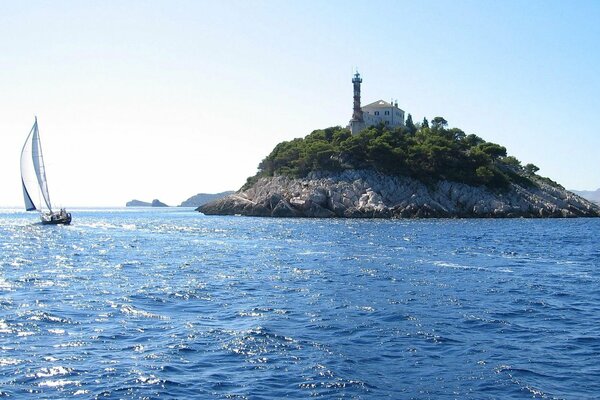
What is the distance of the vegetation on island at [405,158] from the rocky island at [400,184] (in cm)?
24

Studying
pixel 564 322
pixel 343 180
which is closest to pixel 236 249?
pixel 564 322

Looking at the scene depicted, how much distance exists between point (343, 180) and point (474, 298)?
344 feet

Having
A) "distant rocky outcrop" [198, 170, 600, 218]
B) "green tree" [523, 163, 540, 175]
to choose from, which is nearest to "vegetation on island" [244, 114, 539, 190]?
"distant rocky outcrop" [198, 170, 600, 218]

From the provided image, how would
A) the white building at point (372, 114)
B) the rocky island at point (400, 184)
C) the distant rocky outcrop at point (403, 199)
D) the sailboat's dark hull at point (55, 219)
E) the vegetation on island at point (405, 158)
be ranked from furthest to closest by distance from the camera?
the white building at point (372, 114)
the vegetation on island at point (405, 158)
the rocky island at point (400, 184)
the distant rocky outcrop at point (403, 199)
the sailboat's dark hull at point (55, 219)

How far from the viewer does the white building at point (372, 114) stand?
558 ft

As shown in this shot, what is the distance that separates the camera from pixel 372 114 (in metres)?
179

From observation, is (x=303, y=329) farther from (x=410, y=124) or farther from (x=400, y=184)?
(x=410, y=124)

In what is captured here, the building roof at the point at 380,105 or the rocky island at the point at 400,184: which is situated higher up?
Answer: the building roof at the point at 380,105

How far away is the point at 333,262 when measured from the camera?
1834 inches

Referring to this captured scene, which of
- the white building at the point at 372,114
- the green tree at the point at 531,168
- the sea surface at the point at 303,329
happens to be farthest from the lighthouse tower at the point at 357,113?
the sea surface at the point at 303,329

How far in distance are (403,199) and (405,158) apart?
48.4 ft

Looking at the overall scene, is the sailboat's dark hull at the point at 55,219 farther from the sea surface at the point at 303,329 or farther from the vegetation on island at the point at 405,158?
the sea surface at the point at 303,329

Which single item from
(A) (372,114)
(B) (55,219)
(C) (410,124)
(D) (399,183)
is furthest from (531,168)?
(B) (55,219)

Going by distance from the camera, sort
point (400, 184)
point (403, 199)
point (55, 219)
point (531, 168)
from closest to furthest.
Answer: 1. point (55, 219)
2. point (403, 199)
3. point (400, 184)
4. point (531, 168)
